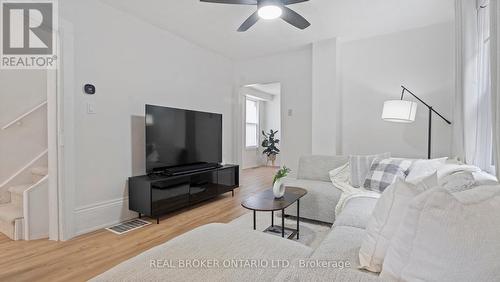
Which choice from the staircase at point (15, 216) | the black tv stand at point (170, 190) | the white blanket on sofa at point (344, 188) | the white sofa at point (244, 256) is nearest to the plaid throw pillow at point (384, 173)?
the white blanket on sofa at point (344, 188)

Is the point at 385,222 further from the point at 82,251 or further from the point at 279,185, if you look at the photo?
the point at 82,251

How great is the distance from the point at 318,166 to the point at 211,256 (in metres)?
2.59

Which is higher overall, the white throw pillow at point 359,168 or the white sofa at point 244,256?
the white throw pillow at point 359,168

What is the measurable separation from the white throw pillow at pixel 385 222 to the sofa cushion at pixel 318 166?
224cm

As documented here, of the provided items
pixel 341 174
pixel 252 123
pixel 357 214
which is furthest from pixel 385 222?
pixel 252 123

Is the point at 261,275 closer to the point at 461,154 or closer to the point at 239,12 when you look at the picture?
the point at 461,154

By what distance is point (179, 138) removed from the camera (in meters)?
3.45

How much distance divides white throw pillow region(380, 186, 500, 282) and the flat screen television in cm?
282

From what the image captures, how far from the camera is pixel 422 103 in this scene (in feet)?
12.0

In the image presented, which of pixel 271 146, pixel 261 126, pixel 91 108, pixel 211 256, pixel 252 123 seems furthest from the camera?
pixel 261 126

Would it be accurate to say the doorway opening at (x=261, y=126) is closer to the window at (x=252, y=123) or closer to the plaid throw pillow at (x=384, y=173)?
the window at (x=252, y=123)

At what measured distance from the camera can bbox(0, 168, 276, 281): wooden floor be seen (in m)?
1.86

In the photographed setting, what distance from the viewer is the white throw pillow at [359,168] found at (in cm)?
289

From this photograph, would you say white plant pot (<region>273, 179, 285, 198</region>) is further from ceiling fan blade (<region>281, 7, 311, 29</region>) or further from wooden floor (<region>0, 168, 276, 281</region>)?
ceiling fan blade (<region>281, 7, 311, 29</region>)
